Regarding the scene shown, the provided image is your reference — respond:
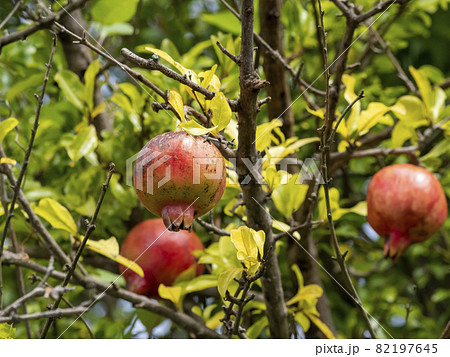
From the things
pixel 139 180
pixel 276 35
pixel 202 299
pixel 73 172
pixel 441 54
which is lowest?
pixel 202 299

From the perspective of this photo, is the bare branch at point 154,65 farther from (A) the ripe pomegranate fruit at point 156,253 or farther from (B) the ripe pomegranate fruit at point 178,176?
(A) the ripe pomegranate fruit at point 156,253

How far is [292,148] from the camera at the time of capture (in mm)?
1177

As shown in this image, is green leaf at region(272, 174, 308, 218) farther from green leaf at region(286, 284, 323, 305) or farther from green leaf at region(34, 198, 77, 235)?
green leaf at region(34, 198, 77, 235)

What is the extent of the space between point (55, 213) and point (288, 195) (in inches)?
20.0

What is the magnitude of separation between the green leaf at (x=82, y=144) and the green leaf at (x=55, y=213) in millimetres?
176

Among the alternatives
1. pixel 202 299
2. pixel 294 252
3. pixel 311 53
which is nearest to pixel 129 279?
pixel 202 299

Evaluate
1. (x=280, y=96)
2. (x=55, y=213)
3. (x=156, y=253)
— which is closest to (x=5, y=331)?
(x=55, y=213)

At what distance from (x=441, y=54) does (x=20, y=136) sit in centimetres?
172

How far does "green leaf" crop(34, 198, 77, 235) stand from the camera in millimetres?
1183

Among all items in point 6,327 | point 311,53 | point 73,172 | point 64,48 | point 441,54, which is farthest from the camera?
point 441,54

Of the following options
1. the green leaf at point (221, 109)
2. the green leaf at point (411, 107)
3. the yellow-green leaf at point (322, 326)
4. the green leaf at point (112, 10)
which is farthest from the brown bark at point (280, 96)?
the green leaf at point (221, 109)

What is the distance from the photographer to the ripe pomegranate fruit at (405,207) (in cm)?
121

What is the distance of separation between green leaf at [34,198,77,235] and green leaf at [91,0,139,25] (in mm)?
686

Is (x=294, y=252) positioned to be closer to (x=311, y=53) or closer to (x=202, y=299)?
(x=202, y=299)
